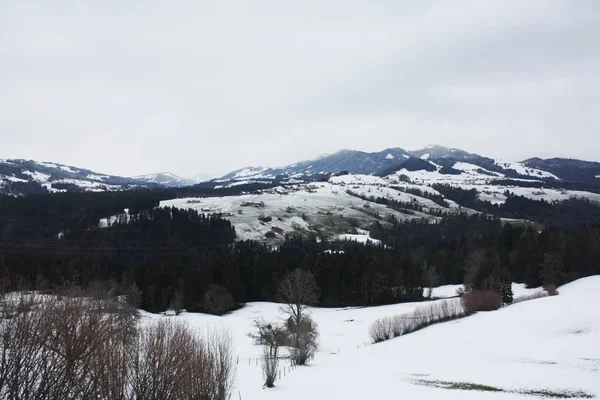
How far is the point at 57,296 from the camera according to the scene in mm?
19922

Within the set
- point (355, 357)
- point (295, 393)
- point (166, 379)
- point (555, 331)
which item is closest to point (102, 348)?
point (166, 379)

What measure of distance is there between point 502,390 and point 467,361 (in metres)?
12.5

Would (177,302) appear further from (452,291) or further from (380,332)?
(452,291)

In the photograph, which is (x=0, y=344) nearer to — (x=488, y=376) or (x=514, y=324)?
(x=488, y=376)

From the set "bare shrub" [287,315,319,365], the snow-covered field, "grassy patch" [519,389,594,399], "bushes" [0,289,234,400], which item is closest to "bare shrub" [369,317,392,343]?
the snow-covered field

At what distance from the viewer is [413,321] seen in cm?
7481

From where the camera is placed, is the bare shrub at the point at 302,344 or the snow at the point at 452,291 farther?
the snow at the point at 452,291

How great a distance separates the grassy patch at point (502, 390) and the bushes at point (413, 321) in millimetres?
35789

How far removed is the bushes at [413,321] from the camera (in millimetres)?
69062

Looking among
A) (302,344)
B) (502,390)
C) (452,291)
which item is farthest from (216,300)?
(502,390)

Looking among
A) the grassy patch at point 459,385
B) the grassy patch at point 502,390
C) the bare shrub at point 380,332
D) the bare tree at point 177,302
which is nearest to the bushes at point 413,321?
the bare shrub at point 380,332

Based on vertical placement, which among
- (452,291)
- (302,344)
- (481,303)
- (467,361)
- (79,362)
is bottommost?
(452,291)

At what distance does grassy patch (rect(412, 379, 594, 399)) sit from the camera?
27.3m

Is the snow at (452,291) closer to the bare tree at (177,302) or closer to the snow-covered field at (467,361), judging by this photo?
the snow-covered field at (467,361)
